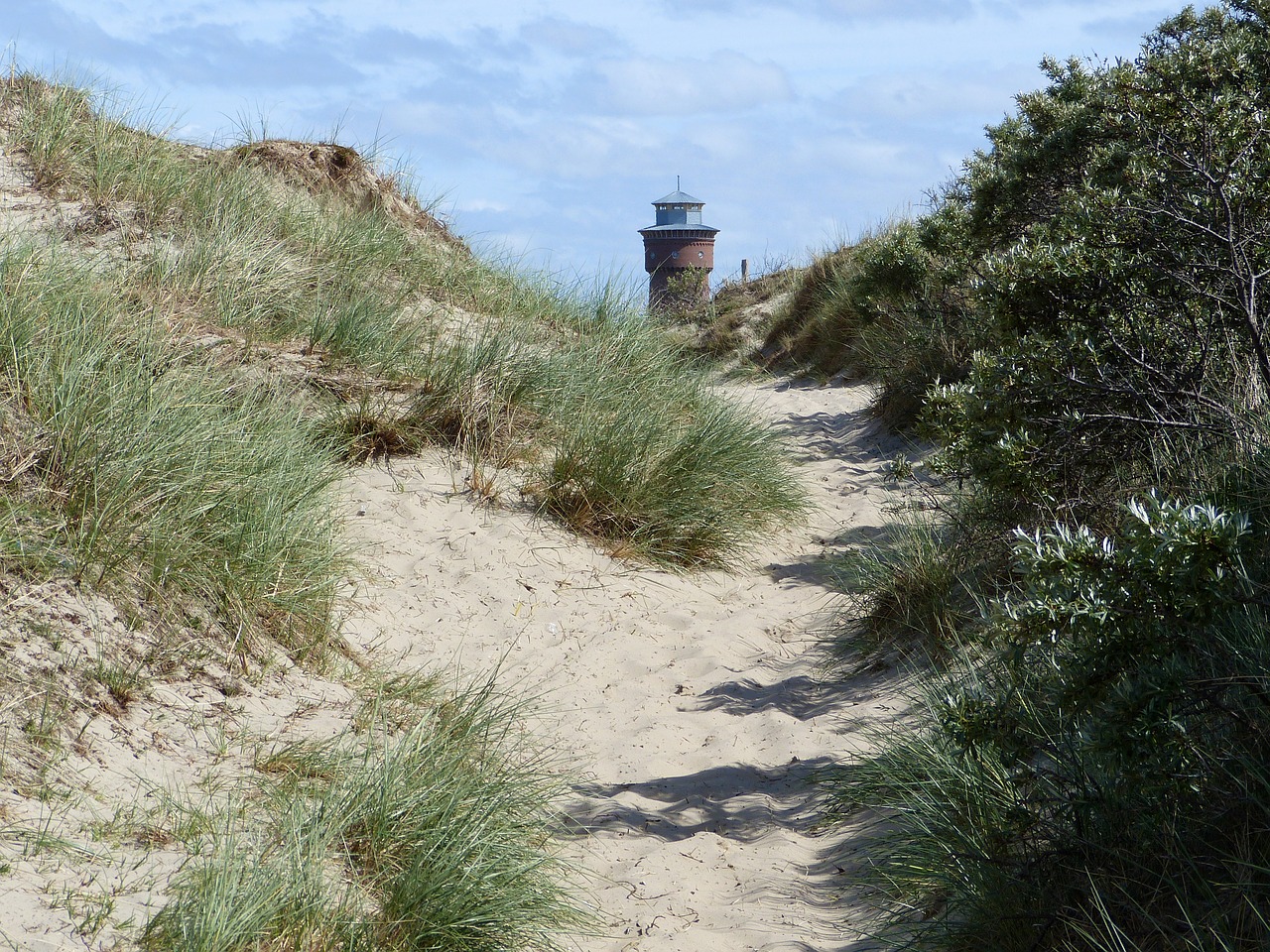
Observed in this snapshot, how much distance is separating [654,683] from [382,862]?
223 centimetres

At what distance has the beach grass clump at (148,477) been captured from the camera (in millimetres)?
3506

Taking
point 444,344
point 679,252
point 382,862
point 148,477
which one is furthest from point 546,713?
point 679,252

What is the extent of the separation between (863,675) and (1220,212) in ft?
7.97

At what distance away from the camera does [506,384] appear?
6203 mm

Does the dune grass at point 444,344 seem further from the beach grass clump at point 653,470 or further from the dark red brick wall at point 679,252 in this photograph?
the dark red brick wall at point 679,252

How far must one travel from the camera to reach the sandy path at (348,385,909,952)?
3117 mm

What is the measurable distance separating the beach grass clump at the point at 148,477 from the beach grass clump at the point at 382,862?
3.09 feet

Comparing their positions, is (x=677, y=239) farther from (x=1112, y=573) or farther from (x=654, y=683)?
(x=1112, y=573)

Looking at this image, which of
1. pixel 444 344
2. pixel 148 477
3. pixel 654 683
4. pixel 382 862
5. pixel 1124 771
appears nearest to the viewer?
pixel 1124 771

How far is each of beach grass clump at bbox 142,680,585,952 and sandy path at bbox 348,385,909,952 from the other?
34cm

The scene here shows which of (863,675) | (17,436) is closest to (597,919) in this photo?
(863,675)

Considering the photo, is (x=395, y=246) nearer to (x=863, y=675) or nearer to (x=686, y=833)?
(x=863, y=675)

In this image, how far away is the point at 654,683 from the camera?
4.67m

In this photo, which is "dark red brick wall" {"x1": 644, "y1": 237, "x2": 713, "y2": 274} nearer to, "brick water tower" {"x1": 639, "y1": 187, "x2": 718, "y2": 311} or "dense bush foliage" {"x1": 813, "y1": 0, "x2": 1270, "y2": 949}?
"brick water tower" {"x1": 639, "y1": 187, "x2": 718, "y2": 311}
